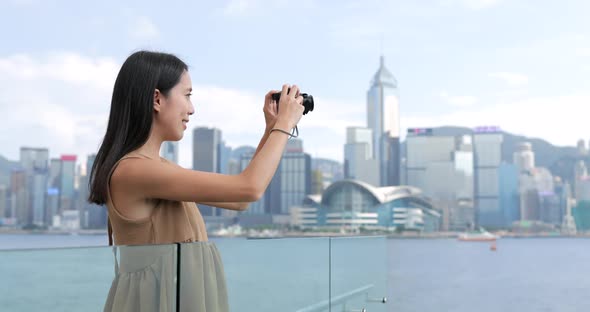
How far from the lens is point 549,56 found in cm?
11719

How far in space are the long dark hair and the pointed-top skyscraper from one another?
113m

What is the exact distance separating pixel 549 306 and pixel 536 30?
87.1 meters

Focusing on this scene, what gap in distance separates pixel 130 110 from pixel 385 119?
13209 centimetres

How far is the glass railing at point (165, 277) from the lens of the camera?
115cm

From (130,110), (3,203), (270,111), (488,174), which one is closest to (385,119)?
(488,174)

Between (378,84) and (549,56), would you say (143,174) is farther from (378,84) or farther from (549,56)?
(378,84)

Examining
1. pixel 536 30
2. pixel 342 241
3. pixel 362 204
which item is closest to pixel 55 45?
pixel 362 204

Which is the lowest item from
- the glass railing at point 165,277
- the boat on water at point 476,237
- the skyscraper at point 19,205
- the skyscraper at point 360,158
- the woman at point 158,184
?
the boat on water at point 476,237

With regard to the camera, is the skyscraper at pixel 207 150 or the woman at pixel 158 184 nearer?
the woman at pixel 158 184

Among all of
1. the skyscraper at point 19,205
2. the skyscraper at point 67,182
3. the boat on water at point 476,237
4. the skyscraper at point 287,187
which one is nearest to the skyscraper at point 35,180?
the skyscraper at point 19,205

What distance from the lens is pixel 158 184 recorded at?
130 centimetres

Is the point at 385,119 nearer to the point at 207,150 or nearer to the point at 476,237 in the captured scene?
the point at 476,237

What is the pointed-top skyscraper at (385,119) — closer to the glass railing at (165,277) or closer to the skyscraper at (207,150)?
the skyscraper at (207,150)

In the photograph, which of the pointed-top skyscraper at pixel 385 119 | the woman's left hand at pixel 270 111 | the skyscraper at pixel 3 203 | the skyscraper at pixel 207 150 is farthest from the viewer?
the pointed-top skyscraper at pixel 385 119
